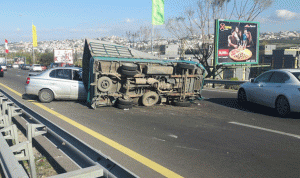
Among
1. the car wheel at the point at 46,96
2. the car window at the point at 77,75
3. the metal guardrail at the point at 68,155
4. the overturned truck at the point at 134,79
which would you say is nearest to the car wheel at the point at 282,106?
the overturned truck at the point at 134,79

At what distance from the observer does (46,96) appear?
37.8 ft

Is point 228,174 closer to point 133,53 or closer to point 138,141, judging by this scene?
point 138,141

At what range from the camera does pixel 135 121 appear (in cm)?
823

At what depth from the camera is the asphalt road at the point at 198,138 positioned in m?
4.72

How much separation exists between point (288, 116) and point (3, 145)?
320 inches

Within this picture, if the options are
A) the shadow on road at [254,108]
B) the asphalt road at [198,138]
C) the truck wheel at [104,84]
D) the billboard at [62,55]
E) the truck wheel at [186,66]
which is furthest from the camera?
the billboard at [62,55]

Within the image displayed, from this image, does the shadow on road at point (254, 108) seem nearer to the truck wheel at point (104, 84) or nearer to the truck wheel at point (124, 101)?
the truck wheel at point (124, 101)

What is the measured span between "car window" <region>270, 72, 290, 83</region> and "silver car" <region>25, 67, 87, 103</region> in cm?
715

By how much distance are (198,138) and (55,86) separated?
726cm

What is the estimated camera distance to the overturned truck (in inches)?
387

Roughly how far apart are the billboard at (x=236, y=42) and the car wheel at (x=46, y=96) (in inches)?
582

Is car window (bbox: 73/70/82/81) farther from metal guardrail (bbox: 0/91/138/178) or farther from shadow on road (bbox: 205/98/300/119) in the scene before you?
metal guardrail (bbox: 0/91/138/178)

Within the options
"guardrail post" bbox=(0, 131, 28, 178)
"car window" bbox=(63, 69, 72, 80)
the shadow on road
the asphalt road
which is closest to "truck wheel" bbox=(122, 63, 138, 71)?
the asphalt road

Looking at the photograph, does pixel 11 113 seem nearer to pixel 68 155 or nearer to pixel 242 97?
pixel 68 155
